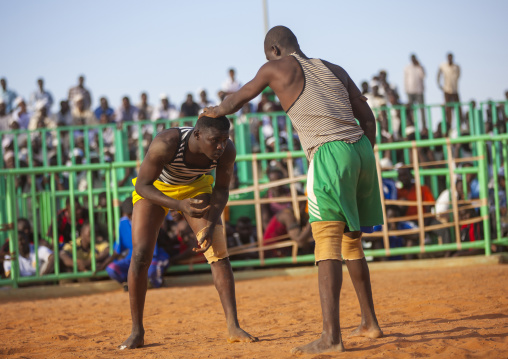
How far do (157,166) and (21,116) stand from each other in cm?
1126

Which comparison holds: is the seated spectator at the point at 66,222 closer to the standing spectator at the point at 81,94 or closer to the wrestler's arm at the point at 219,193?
the wrestler's arm at the point at 219,193

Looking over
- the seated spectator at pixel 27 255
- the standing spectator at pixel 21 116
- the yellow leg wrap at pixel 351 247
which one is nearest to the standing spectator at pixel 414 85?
→ the standing spectator at pixel 21 116

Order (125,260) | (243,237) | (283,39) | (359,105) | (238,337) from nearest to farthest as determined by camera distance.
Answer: (283,39)
(359,105)
(238,337)
(125,260)
(243,237)

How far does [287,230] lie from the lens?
987 cm

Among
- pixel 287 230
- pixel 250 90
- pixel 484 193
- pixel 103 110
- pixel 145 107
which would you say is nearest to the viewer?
pixel 250 90

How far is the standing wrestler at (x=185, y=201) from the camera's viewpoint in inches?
184

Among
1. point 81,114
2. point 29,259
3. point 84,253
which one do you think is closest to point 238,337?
point 84,253

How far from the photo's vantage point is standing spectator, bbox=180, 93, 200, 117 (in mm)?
14242

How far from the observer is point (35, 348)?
5066 millimetres

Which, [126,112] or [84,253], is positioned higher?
[126,112]

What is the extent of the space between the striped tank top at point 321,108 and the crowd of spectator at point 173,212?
167 centimetres

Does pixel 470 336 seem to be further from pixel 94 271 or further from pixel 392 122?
pixel 392 122

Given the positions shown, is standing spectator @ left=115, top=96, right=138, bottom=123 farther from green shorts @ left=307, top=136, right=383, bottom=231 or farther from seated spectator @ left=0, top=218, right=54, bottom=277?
green shorts @ left=307, top=136, right=383, bottom=231

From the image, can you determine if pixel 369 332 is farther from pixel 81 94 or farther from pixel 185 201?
pixel 81 94
